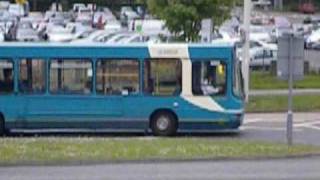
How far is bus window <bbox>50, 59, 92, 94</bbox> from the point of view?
28.9m

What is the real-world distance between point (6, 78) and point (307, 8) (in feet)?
301

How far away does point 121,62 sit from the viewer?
28969 millimetres

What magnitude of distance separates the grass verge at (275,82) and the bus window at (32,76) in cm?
1444

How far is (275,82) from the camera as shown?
4350 cm

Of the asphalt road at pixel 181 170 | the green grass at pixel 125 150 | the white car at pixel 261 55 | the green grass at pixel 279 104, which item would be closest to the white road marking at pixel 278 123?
the green grass at pixel 279 104

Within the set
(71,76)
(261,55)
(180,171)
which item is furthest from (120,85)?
(261,55)

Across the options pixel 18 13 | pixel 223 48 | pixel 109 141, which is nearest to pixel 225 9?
pixel 223 48

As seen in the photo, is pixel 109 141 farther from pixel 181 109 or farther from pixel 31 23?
pixel 31 23

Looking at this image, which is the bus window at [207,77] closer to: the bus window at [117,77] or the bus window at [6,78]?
the bus window at [117,77]

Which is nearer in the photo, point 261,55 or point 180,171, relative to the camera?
point 180,171

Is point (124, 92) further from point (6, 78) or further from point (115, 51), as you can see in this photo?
point (6, 78)

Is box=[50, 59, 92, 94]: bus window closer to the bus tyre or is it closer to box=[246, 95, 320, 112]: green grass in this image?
the bus tyre

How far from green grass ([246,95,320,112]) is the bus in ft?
24.9

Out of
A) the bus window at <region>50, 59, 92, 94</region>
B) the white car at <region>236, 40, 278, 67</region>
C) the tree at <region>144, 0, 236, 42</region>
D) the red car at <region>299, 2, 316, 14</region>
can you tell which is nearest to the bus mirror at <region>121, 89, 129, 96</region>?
Result: the bus window at <region>50, 59, 92, 94</region>
